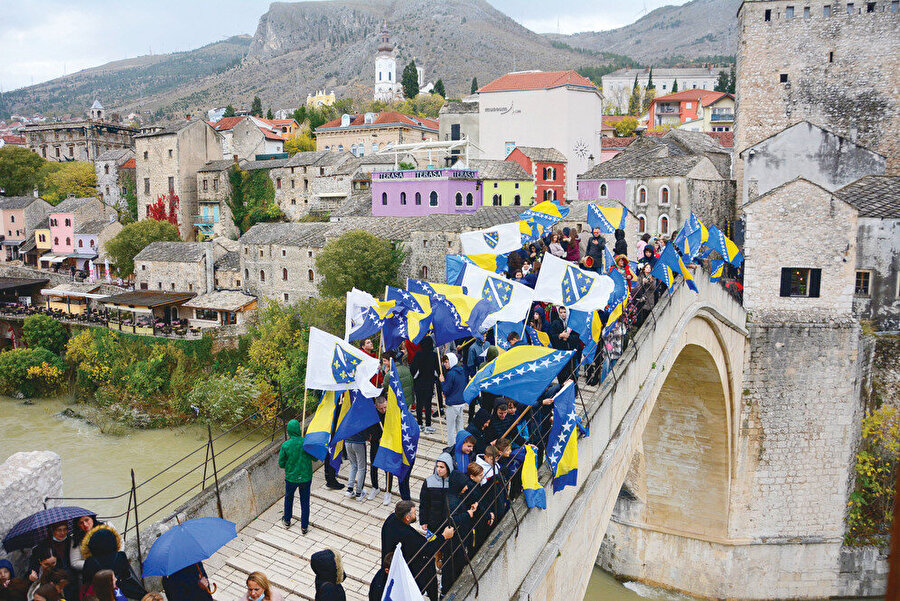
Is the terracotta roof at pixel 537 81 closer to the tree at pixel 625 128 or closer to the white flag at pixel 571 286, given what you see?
the tree at pixel 625 128

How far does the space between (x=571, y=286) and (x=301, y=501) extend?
4640 mm

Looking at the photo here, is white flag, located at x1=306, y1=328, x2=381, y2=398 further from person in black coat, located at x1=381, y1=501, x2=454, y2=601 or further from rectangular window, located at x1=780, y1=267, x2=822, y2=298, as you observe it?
rectangular window, located at x1=780, y1=267, x2=822, y2=298

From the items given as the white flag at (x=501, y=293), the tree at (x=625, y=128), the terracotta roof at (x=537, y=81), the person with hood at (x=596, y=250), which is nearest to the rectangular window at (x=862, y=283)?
the person with hood at (x=596, y=250)

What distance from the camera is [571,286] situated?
373 inches

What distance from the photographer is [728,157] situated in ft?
114

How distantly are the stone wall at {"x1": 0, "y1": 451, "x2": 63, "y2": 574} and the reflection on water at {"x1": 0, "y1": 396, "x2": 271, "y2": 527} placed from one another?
18.4m

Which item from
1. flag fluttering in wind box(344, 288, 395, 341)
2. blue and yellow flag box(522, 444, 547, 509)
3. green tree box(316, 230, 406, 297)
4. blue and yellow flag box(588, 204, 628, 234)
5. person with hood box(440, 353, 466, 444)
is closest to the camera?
blue and yellow flag box(522, 444, 547, 509)

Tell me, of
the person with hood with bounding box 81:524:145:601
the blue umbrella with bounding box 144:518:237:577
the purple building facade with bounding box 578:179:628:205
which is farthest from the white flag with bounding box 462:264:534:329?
the purple building facade with bounding box 578:179:628:205

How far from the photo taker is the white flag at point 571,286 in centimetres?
934

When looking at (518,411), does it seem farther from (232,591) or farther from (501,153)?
(501,153)

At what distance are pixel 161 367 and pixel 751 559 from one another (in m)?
27.9

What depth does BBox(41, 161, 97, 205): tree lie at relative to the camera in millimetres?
58125

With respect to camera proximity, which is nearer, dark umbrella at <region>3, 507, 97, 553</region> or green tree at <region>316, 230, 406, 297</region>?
dark umbrella at <region>3, 507, 97, 553</region>

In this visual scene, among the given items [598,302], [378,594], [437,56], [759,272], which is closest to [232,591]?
[378,594]
